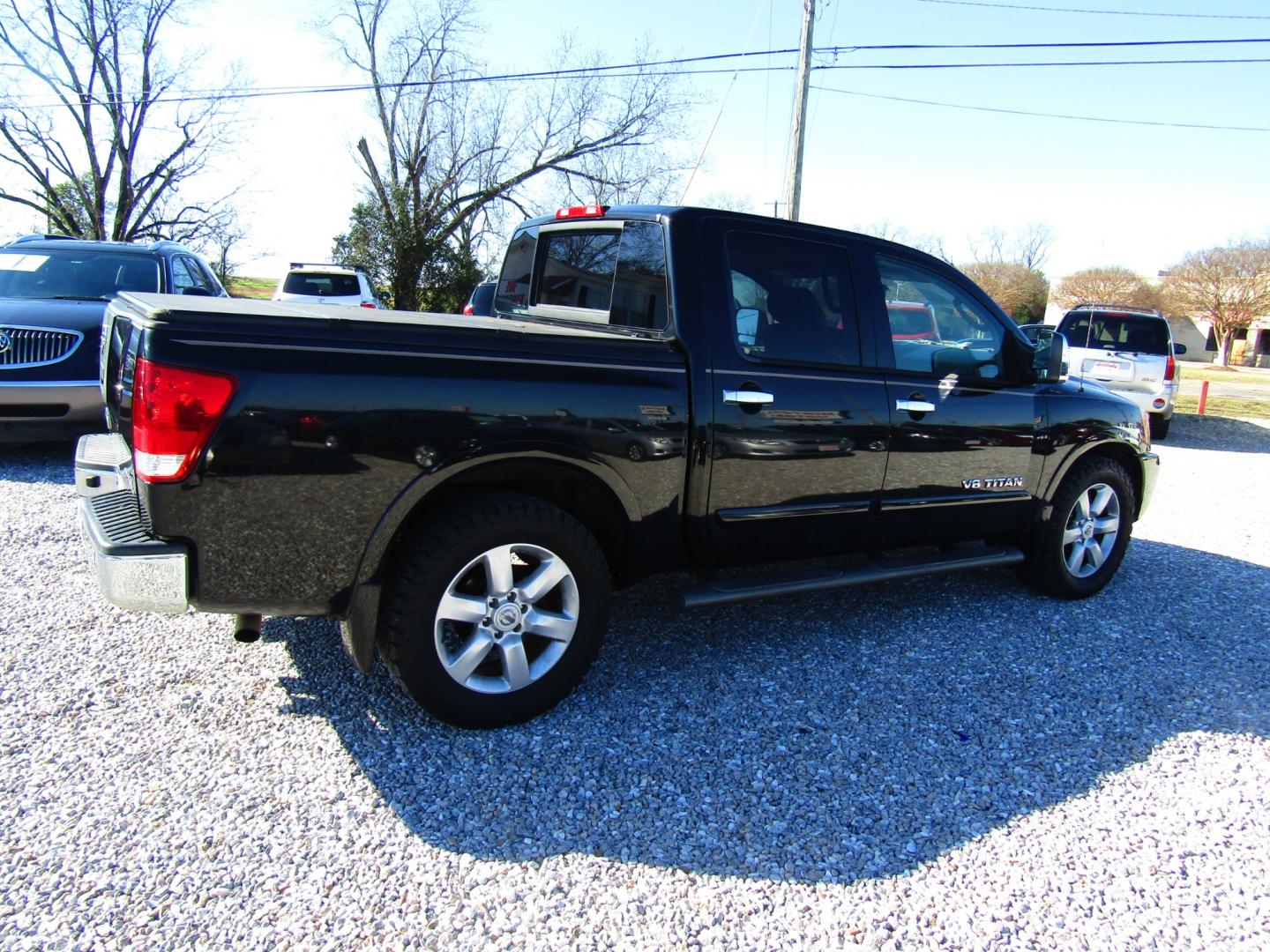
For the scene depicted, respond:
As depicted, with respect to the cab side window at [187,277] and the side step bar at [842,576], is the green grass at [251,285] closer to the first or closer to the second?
the cab side window at [187,277]

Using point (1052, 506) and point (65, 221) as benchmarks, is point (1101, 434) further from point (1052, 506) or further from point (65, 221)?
point (65, 221)

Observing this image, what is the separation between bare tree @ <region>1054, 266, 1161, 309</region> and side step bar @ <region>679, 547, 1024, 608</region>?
48239mm

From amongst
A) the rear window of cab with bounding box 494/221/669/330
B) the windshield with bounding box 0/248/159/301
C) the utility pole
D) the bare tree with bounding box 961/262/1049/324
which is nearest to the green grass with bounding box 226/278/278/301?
the utility pole

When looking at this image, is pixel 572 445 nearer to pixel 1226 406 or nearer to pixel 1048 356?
pixel 1048 356

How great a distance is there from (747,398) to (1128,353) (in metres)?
11.0

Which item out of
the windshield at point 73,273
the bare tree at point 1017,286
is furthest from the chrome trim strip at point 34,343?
the bare tree at point 1017,286

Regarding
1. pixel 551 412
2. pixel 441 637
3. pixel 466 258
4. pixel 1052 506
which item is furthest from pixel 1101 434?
pixel 466 258

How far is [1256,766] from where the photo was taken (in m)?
3.01

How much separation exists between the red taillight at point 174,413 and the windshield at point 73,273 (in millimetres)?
5846

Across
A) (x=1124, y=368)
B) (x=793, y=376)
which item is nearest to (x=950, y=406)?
(x=793, y=376)

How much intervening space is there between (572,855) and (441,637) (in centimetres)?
87

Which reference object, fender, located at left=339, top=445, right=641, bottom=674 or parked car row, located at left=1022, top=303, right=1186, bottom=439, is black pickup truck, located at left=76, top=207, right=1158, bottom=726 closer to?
fender, located at left=339, top=445, right=641, bottom=674

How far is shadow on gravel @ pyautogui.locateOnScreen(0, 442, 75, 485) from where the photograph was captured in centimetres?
631

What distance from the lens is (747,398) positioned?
129 inches
